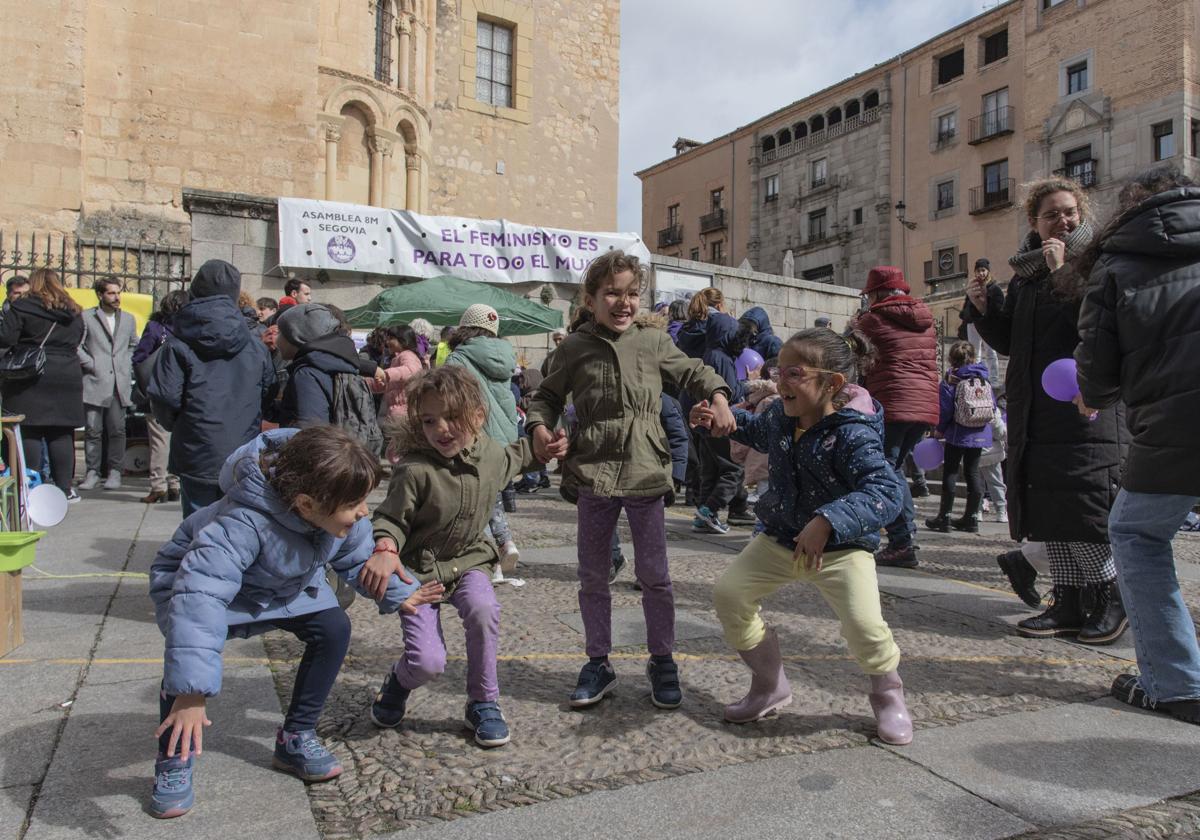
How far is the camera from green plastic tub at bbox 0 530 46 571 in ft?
11.2

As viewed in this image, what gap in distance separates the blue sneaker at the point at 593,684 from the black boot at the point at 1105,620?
7.51ft

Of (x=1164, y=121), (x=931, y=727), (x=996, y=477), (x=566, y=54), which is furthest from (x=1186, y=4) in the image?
(x=931, y=727)

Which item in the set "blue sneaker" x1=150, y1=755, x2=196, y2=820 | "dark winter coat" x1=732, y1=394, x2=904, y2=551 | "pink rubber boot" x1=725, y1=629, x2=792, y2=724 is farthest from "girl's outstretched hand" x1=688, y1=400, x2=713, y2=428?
"blue sneaker" x1=150, y1=755, x2=196, y2=820

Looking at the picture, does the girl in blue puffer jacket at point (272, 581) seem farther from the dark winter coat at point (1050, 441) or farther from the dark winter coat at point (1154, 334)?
the dark winter coat at point (1050, 441)

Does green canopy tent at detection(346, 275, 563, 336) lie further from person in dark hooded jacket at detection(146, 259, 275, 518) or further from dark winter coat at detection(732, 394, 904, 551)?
dark winter coat at detection(732, 394, 904, 551)

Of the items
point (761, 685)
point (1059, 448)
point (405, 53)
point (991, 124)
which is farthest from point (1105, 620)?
point (991, 124)

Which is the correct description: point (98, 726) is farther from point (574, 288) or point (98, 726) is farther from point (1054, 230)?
point (574, 288)

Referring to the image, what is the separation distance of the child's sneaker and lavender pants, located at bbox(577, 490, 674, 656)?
1.5 inches

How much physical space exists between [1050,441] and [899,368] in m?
1.80

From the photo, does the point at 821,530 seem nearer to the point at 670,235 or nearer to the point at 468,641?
the point at 468,641

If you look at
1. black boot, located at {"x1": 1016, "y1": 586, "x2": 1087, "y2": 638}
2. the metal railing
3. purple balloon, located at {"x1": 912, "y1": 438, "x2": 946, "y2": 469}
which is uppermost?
the metal railing

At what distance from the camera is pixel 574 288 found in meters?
13.2

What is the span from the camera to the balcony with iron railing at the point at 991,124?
34125 millimetres

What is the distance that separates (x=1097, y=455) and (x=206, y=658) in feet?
12.0
